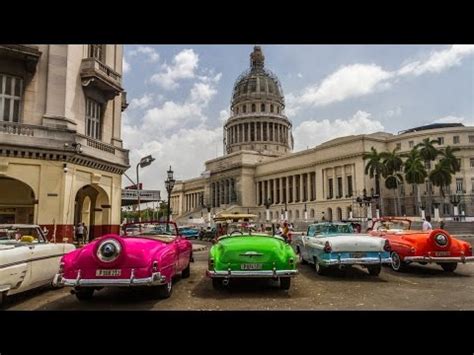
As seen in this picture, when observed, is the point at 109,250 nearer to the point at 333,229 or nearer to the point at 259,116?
the point at 333,229

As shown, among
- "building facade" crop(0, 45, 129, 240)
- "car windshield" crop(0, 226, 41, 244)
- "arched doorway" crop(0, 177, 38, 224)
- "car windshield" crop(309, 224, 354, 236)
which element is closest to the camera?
"car windshield" crop(0, 226, 41, 244)

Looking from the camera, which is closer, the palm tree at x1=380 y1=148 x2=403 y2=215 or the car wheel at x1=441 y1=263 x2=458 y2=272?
the car wheel at x1=441 y1=263 x2=458 y2=272

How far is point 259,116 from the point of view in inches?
3969

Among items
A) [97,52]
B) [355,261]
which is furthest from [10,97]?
[355,261]

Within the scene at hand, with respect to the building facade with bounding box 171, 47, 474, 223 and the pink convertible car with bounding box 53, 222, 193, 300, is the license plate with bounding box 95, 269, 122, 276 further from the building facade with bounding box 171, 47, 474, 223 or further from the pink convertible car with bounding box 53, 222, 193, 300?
the building facade with bounding box 171, 47, 474, 223

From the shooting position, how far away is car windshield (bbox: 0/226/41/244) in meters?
8.34

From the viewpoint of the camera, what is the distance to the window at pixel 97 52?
20198 mm

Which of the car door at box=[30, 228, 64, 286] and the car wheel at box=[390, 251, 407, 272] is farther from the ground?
the car door at box=[30, 228, 64, 286]

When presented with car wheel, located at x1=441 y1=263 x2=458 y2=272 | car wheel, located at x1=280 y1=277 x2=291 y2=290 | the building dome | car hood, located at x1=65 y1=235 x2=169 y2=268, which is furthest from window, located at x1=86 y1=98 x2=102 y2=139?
the building dome

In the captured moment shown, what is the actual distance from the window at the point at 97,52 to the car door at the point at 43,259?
45.1ft

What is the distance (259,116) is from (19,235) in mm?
94047

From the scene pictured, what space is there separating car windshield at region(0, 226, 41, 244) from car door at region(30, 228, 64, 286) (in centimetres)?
6
